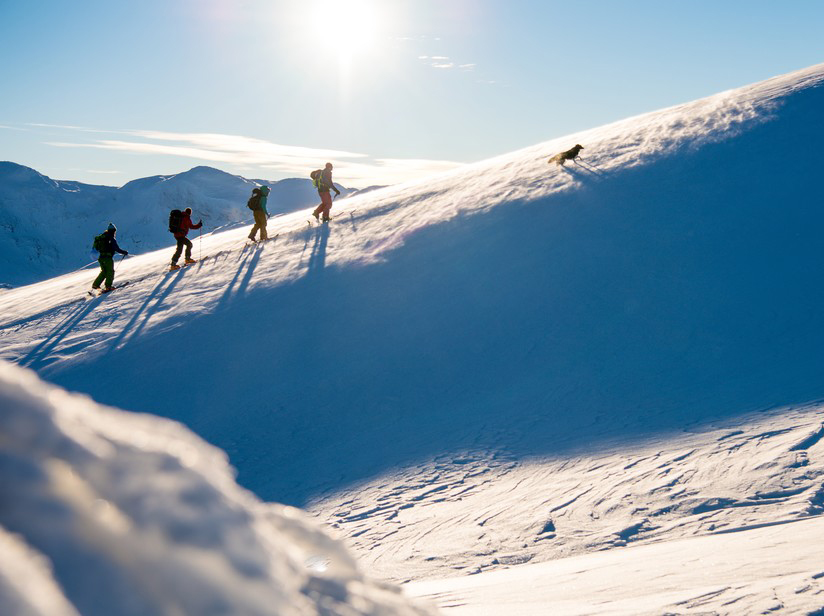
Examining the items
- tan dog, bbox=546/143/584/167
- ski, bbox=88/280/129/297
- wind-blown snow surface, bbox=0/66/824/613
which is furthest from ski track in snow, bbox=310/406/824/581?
ski, bbox=88/280/129/297

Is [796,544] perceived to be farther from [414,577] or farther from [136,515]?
[136,515]

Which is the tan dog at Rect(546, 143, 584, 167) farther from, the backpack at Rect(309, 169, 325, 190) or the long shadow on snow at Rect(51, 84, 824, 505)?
the backpack at Rect(309, 169, 325, 190)

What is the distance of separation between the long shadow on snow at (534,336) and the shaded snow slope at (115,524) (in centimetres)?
729

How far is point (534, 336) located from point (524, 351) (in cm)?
46

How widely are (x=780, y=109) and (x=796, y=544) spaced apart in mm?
15435

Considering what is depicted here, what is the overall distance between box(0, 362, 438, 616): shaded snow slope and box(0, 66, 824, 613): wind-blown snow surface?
4.00 metres

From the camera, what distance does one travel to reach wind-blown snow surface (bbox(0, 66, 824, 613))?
6680 millimetres

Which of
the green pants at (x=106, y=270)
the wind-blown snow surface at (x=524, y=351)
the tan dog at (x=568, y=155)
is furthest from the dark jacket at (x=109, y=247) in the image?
the tan dog at (x=568, y=155)

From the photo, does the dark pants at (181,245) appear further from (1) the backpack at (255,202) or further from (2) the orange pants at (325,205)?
(2) the orange pants at (325,205)

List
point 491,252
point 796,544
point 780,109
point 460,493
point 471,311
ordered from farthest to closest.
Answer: point 780,109
point 491,252
point 471,311
point 460,493
point 796,544

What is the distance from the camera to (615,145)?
18.0 meters

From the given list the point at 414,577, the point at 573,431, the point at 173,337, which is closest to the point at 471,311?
the point at 573,431

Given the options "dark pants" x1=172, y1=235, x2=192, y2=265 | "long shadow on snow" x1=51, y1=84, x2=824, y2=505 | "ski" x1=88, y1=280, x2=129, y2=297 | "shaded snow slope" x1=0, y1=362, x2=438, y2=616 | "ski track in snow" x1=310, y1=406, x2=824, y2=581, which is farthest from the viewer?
"dark pants" x1=172, y1=235, x2=192, y2=265

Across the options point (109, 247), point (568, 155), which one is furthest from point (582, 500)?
point (109, 247)
